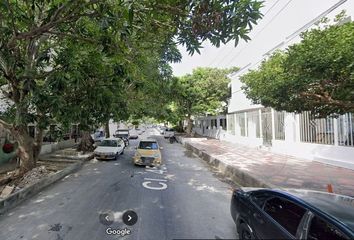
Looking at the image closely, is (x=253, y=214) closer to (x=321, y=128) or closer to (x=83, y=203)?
(x=83, y=203)

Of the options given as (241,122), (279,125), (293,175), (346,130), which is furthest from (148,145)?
(241,122)

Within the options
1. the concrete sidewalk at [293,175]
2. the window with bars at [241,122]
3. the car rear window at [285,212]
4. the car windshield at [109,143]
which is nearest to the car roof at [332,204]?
the car rear window at [285,212]

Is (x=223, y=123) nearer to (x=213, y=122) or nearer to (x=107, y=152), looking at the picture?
(x=213, y=122)

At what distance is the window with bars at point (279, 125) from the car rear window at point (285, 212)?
14.0m

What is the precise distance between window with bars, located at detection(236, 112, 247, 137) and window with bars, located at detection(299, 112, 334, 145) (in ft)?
31.9

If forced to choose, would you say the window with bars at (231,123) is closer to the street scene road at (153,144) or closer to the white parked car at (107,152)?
the street scene road at (153,144)

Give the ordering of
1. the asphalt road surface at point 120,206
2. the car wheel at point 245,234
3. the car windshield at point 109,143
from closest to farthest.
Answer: the car wheel at point 245,234, the asphalt road surface at point 120,206, the car windshield at point 109,143

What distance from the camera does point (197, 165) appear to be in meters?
14.9

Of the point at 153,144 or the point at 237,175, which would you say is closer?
the point at 237,175

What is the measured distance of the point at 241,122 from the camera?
2531 centimetres

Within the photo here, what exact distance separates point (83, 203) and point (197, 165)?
27.7ft

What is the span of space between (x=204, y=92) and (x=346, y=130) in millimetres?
20181

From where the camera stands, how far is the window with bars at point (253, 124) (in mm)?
21078

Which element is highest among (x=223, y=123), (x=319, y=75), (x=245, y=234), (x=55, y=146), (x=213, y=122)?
(x=319, y=75)
